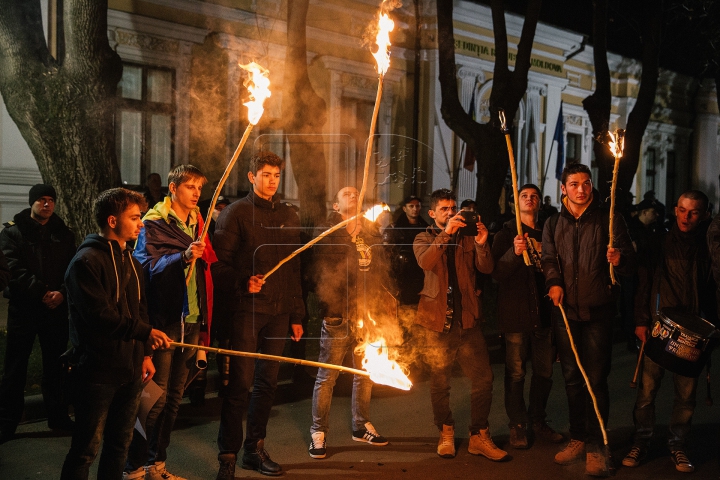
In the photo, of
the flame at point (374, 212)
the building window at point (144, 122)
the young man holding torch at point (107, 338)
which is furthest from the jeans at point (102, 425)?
the building window at point (144, 122)

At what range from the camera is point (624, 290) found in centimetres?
1129

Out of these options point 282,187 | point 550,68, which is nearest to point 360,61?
point 282,187

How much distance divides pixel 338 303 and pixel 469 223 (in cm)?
124

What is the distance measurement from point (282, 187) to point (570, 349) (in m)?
10.9

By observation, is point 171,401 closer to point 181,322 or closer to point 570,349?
point 181,322

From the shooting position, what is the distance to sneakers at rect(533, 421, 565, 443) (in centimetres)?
614

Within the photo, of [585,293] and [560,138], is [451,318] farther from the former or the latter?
[560,138]

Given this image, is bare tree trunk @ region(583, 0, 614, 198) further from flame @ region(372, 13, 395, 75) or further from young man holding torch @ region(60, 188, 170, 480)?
young man holding torch @ region(60, 188, 170, 480)

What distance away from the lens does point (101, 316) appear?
3984 mm

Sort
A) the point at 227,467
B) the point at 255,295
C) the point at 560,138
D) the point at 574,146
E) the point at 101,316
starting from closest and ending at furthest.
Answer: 1. the point at 101,316
2. the point at 227,467
3. the point at 255,295
4. the point at 560,138
5. the point at 574,146

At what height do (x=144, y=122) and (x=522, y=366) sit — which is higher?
(x=144, y=122)

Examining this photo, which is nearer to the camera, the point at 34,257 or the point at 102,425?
the point at 102,425

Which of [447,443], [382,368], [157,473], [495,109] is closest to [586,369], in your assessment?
[447,443]

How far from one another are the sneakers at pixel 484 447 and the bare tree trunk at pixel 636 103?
32.9ft
